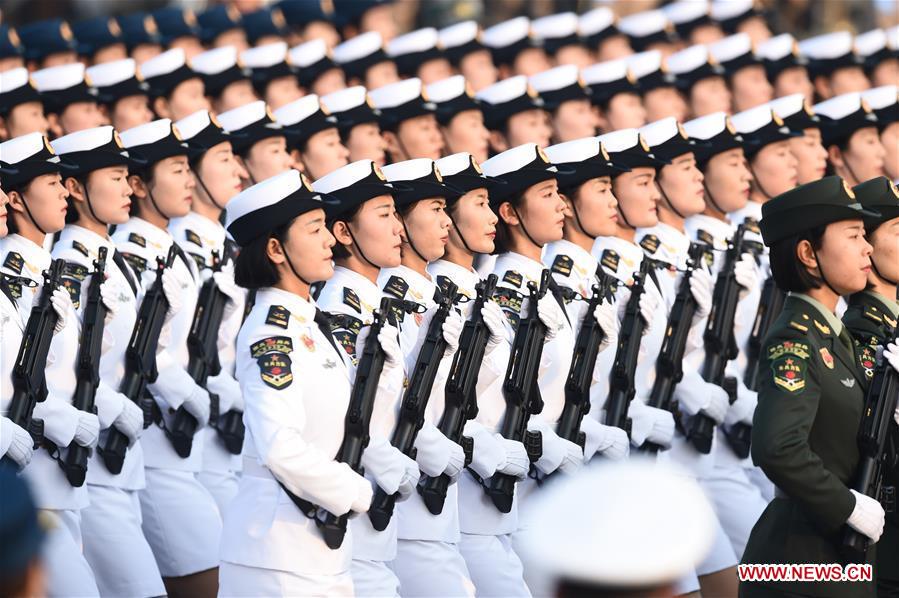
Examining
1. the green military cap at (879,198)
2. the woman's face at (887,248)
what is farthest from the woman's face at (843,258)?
the woman's face at (887,248)

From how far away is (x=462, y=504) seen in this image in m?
7.89

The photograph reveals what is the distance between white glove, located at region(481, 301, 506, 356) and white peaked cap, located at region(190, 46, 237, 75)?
5.67 meters

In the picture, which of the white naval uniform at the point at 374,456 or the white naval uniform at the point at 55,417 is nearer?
the white naval uniform at the point at 374,456

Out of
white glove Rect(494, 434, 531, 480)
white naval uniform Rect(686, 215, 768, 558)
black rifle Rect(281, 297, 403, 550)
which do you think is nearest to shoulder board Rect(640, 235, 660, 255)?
white naval uniform Rect(686, 215, 768, 558)

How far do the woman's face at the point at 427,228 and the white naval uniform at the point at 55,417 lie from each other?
1694 mm

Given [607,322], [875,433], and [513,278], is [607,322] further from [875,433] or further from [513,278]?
[875,433]

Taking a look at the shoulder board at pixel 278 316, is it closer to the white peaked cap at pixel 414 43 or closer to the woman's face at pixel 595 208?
the woman's face at pixel 595 208

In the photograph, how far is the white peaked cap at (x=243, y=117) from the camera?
10750 millimetres

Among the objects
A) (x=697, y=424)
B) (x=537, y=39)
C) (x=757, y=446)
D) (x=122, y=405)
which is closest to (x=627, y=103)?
(x=537, y=39)

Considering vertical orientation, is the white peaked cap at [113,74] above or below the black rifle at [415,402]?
above

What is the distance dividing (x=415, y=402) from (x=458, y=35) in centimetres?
861

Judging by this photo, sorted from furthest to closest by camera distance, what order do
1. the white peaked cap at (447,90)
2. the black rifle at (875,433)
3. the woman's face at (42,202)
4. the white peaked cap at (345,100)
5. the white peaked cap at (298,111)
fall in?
the white peaked cap at (447,90)
the white peaked cap at (345,100)
the white peaked cap at (298,111)
the woman's face at (42,202)
the black rifle at (875,433)

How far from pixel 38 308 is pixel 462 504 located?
2.21 metres

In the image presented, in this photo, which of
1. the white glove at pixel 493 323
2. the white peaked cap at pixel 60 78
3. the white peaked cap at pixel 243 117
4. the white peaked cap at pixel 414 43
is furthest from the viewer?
the white peaked cap at pixel 414 43
